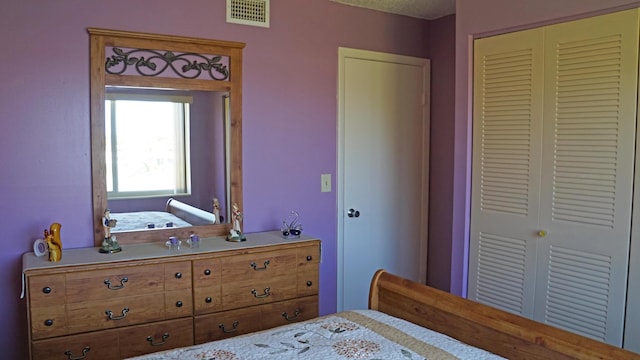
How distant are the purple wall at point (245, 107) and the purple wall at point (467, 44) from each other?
86cm

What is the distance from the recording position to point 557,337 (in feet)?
5.26

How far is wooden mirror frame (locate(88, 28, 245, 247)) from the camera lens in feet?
8.96

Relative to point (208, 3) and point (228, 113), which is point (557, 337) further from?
point (208, 3)

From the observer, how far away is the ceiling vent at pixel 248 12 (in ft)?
10.2

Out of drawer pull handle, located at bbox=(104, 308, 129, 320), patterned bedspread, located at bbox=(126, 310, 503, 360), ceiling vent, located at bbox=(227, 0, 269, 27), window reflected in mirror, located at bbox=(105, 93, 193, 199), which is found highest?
ceiling vent, located at bbox=(227, 0, 269, 27)

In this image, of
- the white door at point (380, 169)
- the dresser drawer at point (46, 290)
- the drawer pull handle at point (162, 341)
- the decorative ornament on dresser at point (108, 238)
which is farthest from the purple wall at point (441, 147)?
the dresser drawer at point (46, 290)

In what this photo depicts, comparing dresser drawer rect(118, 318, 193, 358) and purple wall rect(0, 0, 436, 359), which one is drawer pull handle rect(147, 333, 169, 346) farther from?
purple wall rect(0, 0, 436, 359)

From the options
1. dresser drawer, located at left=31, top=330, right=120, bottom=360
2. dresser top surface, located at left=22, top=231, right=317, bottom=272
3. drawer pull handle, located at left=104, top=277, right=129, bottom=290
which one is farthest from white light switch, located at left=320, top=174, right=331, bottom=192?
dresser drawer, located at left=31, top=330, right=120, bottom=360

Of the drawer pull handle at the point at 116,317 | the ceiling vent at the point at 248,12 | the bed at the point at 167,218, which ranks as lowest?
the drawer pull handle at the point at 116,317

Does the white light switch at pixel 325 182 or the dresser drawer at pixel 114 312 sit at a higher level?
the white light switch at pixel 325 182

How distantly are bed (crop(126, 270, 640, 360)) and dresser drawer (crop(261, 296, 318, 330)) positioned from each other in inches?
36.7

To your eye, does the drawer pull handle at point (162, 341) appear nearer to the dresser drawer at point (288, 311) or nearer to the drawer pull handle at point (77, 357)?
the drawer pull handle at point (77, 357)

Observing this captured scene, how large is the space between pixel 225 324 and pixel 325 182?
123 cm

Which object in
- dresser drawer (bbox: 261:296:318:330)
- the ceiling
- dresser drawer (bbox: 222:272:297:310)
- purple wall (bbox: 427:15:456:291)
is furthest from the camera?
purple wall (bbox: 427:15:456:291)
